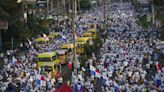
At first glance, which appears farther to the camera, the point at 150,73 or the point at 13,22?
the point at 13,22

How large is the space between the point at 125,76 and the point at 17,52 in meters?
19.7

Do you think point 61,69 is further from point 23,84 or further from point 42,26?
point 42,26

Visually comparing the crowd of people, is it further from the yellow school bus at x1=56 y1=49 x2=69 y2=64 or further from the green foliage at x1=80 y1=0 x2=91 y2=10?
the green foliage at x1=80 y1=0 x2=91 y2=10

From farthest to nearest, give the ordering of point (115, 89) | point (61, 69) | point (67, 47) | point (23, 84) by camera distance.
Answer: point (67, 47) < point (61, 69) < point (23, 84) < point (115, 89)

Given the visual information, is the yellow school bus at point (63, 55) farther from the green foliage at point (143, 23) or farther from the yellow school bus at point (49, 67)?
the green foliage at point (143, 23)

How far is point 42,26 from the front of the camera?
61406mm

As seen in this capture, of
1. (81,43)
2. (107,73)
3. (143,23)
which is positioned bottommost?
(143,23)

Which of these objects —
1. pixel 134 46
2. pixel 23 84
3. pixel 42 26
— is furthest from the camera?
pixel 42 26

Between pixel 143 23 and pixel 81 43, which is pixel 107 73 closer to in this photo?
pixel 81 43

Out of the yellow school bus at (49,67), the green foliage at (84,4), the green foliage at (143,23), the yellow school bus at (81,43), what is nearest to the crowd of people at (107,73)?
the yellow school bus at (49,67)

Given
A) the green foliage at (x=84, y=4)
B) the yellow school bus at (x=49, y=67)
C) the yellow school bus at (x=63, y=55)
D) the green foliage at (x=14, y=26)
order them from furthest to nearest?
the green foliage at (x=84, y=4) < the green foliage at (x=14, y=26) < the yellow school bus at (x=63, y=55) < the yellow school bus at (x=49, y=67)

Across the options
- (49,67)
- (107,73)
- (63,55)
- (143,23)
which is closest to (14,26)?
(63,55)

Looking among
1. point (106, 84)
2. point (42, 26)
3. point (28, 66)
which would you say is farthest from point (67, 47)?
point (42, 26)

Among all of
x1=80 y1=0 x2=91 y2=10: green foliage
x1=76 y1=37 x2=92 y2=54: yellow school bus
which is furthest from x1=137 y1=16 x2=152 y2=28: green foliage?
x1=80 y1=0 x2=91 y2=10: green foliage
